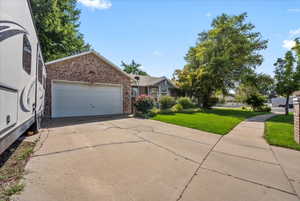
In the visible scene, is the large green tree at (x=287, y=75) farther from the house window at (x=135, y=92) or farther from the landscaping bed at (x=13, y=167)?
the landscaping bed at (x=13, y=167)

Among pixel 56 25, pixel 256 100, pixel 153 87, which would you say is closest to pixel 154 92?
pixel 153 87

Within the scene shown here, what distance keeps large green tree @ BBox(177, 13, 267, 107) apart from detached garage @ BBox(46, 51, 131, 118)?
10.0 m

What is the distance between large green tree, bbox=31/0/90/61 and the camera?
12.7m

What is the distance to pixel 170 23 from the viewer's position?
9.77m

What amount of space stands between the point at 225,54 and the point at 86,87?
16.3m

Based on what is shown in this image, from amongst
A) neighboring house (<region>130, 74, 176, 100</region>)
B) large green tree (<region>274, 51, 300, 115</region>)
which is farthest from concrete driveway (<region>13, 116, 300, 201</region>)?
neighboring house (<region>130, 74, 176, 100</region>)

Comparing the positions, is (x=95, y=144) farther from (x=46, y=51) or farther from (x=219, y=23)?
(x=219, y=23)

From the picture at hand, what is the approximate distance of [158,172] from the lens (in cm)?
279

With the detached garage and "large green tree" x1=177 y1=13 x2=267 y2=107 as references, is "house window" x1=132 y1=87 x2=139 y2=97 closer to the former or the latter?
the detached garage

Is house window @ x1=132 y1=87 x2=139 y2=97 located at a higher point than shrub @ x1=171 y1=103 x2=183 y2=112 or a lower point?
higher

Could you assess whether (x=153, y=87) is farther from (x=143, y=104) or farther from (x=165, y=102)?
(x=143, y=104)

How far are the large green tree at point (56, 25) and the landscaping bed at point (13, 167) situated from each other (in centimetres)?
1231

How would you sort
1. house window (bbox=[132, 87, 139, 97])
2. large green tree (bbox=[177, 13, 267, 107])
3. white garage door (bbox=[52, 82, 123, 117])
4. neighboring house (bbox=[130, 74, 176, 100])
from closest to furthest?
white garage door (bbox=[52, 82, 123, 117]) → large green tree (bbox=[177, 13, 267, 107]) → house window (bbox=[132, 87, 139, 97]) → neighboring house (bbox=[130, 74, 176, 100])

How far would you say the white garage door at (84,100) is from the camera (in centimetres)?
962
